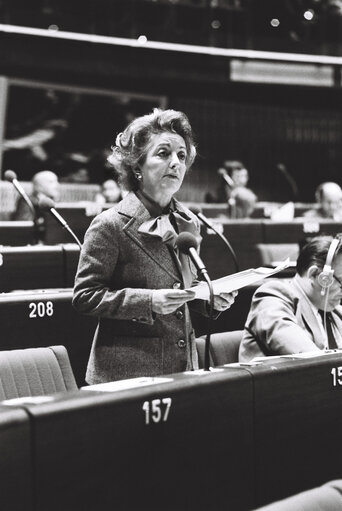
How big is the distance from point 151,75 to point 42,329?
A: 7716mm

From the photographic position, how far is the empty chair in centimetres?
134

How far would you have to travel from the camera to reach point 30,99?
10.8 meters

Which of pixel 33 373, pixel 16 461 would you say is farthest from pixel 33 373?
pixel 16 461

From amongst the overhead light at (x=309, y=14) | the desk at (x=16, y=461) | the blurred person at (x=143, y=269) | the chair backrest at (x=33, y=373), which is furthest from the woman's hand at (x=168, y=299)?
the overhead light at (x=309, y=14)

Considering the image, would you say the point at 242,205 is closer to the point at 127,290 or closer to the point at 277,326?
the point at 277,326

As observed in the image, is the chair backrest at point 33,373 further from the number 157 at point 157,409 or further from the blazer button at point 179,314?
the number 157 at point 157,409

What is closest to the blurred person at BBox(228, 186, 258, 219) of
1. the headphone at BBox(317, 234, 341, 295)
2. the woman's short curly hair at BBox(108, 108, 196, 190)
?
the headphone at BBox(317, 234, 341, 295)

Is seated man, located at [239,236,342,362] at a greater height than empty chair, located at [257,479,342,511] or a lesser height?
greater

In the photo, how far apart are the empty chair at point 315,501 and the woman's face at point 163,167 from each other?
116cm

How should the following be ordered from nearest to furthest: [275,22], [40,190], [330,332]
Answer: [330,332]
[40,190]
[275,22]

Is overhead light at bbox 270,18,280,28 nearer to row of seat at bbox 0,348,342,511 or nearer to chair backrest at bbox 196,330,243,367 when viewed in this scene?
chair backrest at bbox 196,330,243,367

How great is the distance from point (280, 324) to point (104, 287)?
2.52 feet

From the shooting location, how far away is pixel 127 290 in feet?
7.46

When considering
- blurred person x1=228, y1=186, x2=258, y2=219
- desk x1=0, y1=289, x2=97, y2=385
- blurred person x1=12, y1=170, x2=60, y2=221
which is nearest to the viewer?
desk x1=0, y1=289, x2=97, y2=385
